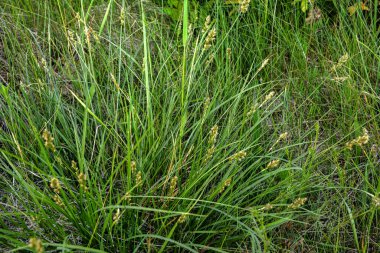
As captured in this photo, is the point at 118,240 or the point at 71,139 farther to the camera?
the point at 71,139

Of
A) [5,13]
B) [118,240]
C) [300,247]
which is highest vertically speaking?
[5,13]

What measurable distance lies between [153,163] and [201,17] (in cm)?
103

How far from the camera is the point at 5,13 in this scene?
2596mm

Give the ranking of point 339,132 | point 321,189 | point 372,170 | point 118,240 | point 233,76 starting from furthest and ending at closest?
1. point 233,76
2. point 339,132
3. point 372,170
4. point 321,189
5. point 118,240

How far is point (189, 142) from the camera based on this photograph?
1987 mm

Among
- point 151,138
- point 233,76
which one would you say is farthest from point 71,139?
point 233,76

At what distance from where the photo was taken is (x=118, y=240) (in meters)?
1.61

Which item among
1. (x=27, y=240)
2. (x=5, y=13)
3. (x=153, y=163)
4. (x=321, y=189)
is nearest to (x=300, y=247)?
(x=321, y=189)

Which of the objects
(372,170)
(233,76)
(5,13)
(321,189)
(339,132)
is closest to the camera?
(321,189)

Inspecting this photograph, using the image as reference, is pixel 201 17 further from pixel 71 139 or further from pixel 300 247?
pixel 300 247

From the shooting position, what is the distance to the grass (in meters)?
1.62

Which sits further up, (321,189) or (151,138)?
(151,138)

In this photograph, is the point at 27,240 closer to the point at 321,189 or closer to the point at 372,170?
the point at 321,189

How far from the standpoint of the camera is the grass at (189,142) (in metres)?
1.62
